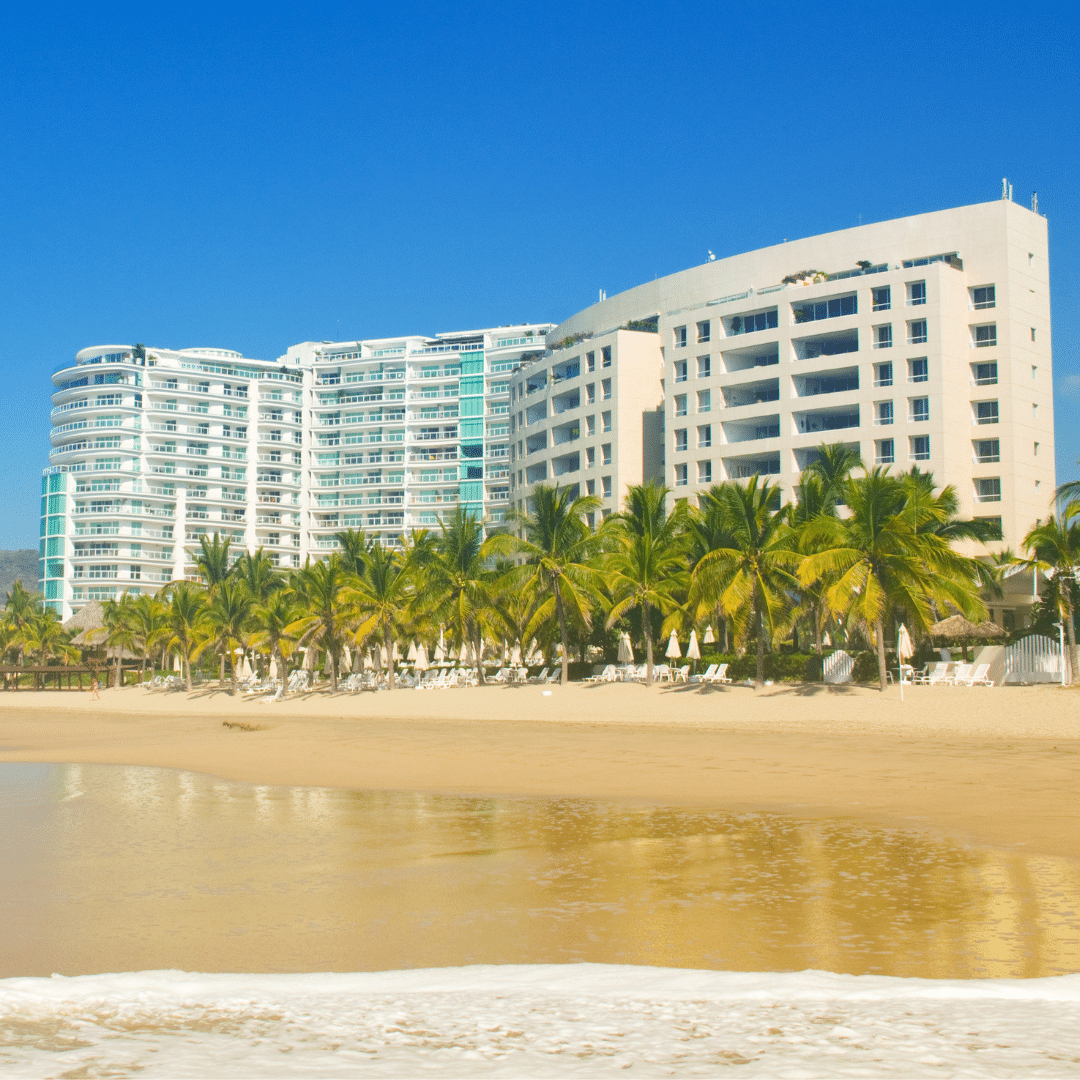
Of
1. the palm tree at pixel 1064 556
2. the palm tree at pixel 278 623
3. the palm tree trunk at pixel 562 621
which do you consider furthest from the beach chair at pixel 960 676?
the palm tree at pixel 278 623

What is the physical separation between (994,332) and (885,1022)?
57051 millimetres

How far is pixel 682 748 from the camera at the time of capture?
2355 cm

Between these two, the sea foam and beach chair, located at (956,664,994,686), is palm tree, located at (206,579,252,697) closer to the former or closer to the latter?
beach chair, located at (956,664,994,686)

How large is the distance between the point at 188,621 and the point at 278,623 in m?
11.7

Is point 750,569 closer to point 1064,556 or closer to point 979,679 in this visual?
point 979,679

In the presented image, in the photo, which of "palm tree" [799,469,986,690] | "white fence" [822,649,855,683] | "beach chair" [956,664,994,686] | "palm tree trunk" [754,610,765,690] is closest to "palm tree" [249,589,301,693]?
"palm tree trunk" [754,610,765,690]

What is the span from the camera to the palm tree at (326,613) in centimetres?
4953

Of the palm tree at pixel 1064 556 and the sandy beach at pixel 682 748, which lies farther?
the palm tree at pixel 1064 556

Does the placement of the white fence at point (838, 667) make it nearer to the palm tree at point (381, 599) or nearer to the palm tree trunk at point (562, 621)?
the palm tree trunk at point (562, 621)

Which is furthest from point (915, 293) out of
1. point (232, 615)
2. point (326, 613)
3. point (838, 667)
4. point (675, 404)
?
point (232, 615)

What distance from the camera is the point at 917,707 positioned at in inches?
1129

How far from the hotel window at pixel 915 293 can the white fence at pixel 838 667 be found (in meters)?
29.9

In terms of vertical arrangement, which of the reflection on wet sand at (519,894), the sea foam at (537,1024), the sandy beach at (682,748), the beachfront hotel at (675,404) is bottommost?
the sandy beach at (682,748)

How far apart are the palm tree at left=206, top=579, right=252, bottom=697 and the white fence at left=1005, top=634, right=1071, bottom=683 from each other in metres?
37.9
